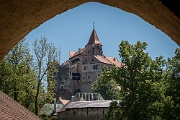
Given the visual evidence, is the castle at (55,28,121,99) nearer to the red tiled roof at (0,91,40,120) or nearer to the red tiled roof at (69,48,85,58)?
the red tiled roof at (69,48,85,58)

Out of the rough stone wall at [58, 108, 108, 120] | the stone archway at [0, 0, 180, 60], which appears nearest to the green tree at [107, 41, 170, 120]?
the rough stone wall at [58, 108, 108, 120]

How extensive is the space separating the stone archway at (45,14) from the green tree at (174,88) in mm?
22208

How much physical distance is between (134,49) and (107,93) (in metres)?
49.1

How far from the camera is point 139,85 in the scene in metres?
30.2

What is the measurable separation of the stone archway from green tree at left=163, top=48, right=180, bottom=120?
22.2m

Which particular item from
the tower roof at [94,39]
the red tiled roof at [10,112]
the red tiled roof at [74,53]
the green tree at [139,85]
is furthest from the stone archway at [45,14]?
the tower roof at [94,39]

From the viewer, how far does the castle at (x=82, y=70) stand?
96375 mm

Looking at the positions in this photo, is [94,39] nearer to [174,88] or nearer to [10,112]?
[174,88]

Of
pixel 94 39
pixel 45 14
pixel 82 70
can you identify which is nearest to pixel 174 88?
pixel 45 14

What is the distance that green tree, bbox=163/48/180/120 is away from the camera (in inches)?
1067

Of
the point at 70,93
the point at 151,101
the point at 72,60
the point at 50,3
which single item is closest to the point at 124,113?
the point at 151,101

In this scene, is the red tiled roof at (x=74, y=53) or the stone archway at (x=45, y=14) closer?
the stone archway at (x=45, y=14)

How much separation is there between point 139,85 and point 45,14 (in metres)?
27.5

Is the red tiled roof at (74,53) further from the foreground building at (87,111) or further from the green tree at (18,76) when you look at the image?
the green tree at (18,76)
